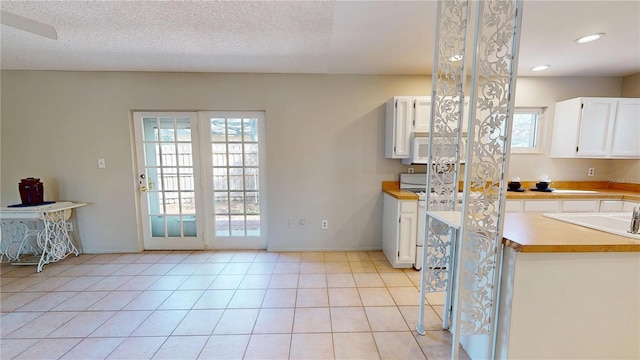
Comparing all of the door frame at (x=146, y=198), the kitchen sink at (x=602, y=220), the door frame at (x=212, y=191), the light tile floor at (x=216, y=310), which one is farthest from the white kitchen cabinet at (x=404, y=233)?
the door frame at (x=146, y=198)

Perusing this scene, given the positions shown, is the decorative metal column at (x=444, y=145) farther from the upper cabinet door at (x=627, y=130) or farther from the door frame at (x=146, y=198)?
the door frame at (x=146, y=198)

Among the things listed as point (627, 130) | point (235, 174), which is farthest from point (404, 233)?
point (627, 130)

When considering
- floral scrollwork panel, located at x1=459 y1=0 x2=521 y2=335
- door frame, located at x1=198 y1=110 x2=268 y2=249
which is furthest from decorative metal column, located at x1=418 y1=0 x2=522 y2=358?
door frame, located at x1=198 y1=110 x2=268 y2=249

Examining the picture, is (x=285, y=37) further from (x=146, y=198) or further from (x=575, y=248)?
(x=146, y=198)

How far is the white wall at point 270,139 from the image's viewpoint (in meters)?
3.13

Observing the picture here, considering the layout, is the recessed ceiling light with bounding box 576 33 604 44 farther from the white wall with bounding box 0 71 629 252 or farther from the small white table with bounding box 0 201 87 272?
the small white table with bounding box 0 201 87 272

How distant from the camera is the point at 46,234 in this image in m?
2.92

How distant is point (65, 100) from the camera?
3119 mm

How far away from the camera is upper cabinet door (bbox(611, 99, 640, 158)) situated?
296cm

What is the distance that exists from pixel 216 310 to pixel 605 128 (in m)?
4.68

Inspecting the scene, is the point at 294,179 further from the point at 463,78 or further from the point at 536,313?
the point at 536,313

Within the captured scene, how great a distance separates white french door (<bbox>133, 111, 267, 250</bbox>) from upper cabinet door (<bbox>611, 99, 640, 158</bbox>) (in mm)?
4299

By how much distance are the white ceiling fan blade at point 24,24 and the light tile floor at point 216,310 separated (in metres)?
2.12

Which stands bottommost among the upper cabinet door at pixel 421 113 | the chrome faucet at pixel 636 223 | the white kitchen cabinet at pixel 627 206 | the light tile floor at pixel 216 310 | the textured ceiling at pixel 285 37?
the light tile floor at pixel 216 310
